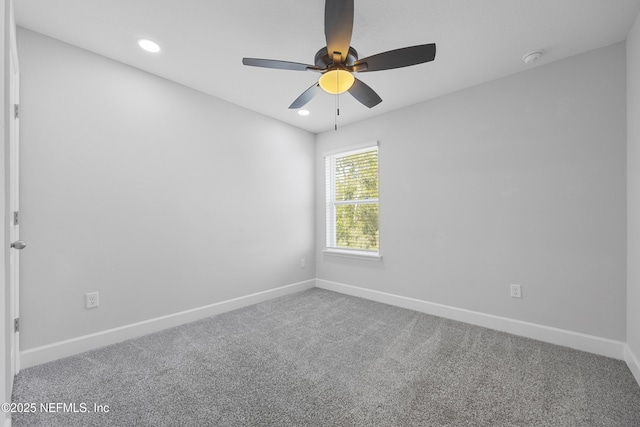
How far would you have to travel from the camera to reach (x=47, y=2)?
175cm

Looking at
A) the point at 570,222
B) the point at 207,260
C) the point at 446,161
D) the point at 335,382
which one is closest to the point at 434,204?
the point at 446,161

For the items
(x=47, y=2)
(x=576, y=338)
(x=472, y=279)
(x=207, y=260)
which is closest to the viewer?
(x=47, y=2)

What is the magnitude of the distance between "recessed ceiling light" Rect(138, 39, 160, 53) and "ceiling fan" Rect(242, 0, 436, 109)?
0.97m

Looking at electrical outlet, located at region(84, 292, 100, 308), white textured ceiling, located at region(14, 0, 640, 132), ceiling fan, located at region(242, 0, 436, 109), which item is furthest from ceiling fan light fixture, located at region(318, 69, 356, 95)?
electrical outlet, located at region(84, 292, 100, 308)

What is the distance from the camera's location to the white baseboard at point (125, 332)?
6.59 ft

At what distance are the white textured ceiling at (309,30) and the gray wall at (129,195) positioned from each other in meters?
0.28

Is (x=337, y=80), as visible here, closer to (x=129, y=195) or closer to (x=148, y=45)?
(x=148, y=45)

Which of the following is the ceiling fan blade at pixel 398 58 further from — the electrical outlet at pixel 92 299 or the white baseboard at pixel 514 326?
the electrical outlet at pixel 92 299

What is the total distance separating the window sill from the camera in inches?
142

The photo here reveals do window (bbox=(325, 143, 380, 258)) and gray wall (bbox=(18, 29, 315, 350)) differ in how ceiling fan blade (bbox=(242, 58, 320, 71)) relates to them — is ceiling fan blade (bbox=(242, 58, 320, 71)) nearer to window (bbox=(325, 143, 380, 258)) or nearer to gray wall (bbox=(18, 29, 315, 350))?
gray wall (bbox=(18, 29, 315, 350))

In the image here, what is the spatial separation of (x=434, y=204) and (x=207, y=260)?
263cm

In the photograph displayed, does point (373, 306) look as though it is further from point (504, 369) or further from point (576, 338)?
point (576, 338)

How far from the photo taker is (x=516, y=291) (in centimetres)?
256

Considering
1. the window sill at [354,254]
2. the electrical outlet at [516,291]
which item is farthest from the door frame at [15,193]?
the electrical outlet at [516,291]
